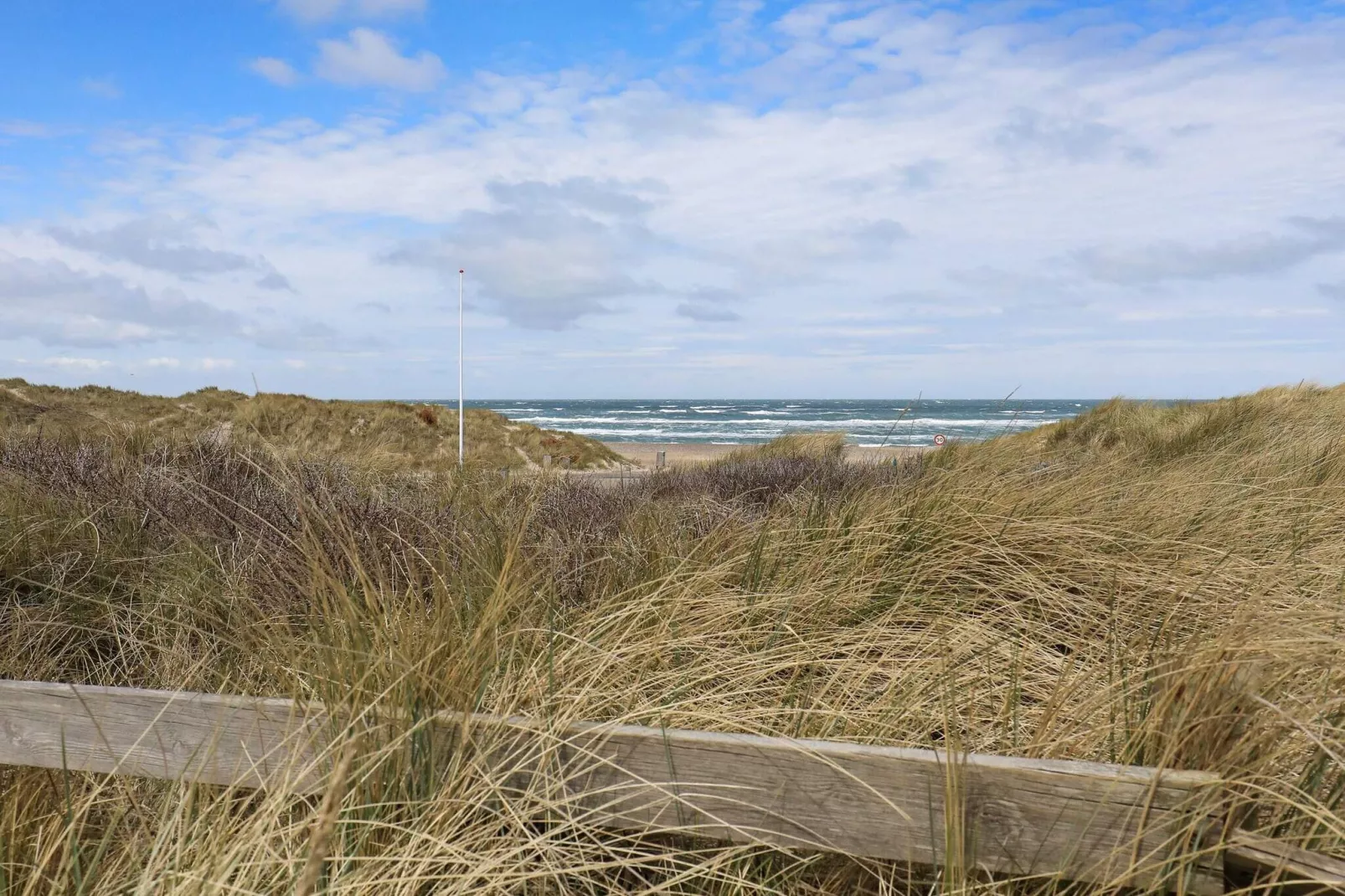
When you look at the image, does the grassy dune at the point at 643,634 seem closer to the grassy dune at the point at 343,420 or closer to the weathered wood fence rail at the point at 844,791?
the weathered wood fence rail at the point at 844,791

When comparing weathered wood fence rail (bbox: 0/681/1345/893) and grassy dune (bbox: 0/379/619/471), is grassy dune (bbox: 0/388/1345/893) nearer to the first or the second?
weathered wood fence rail (bbox: 0/681/1345/893)

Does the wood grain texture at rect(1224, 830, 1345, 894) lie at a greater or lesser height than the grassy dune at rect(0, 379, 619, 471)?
lesser

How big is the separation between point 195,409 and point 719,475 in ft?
66.0

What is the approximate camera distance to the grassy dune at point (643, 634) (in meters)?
1.80

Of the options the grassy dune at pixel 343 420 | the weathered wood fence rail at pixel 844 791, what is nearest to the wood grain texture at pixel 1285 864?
the weathered wood fence rail at pixel 844 791

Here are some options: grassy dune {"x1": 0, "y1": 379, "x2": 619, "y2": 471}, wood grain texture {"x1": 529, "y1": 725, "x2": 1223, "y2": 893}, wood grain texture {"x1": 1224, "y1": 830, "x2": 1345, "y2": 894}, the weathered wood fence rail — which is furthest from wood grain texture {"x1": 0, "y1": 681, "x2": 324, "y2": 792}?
grassy dune {"x1": 0, "y1": 379, "x2": 619, "y2": 471}

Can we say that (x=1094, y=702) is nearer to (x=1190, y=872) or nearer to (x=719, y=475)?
(x=1190, y=872)

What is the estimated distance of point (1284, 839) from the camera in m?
1.69

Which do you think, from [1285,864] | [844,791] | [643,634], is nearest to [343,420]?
[643,634]

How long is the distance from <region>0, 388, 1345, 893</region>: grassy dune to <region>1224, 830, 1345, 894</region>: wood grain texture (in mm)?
61

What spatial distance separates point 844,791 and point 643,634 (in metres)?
1.06

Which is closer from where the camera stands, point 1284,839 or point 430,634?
point 1284,839

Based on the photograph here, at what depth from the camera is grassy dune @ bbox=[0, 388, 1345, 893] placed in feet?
5.92

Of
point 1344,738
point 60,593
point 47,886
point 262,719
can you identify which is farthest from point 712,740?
point 60,593
